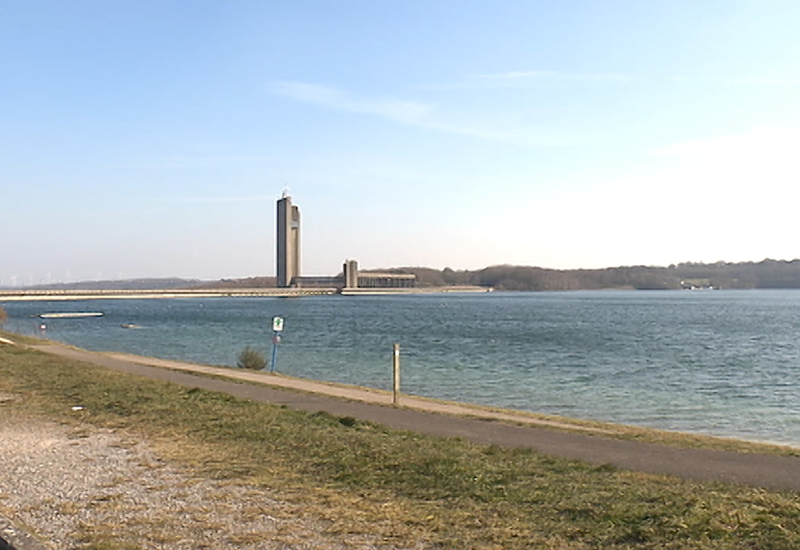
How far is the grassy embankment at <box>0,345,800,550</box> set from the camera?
588cm

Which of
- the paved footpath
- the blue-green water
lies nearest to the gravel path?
the paved footpath

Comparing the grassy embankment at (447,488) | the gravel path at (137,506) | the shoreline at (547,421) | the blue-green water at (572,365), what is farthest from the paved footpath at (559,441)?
the blue-green water at (572,365)

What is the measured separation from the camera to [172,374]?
2180 cm

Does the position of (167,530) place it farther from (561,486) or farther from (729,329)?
(729,329)

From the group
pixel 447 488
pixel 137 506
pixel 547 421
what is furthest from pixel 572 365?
pixel 137 506

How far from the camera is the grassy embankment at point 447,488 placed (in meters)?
5.88

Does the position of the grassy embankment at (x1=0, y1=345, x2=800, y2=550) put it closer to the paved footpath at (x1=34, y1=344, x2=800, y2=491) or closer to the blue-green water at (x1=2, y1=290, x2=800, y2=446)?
the paved footpath at (x1=34, y1=344, x2=800, y2=491)

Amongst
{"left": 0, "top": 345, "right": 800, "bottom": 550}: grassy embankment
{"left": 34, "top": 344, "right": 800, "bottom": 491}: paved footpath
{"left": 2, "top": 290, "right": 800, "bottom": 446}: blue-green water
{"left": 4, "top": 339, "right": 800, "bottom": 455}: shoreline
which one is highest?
{"left": 0, "top": 345, "right": 800, "bottom": 550}: grassy embankment

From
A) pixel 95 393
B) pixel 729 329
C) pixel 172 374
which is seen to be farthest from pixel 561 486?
pixel 729 329

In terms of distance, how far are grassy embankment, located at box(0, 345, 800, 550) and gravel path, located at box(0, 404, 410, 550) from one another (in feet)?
0.99

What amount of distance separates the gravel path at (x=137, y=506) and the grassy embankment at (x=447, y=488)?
0.99 feet

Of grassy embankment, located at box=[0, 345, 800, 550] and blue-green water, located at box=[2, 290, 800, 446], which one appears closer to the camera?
grassy embankment, located at box=[0, 345, 800, 550]

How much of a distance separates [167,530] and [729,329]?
224 feet

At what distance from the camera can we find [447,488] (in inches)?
296
